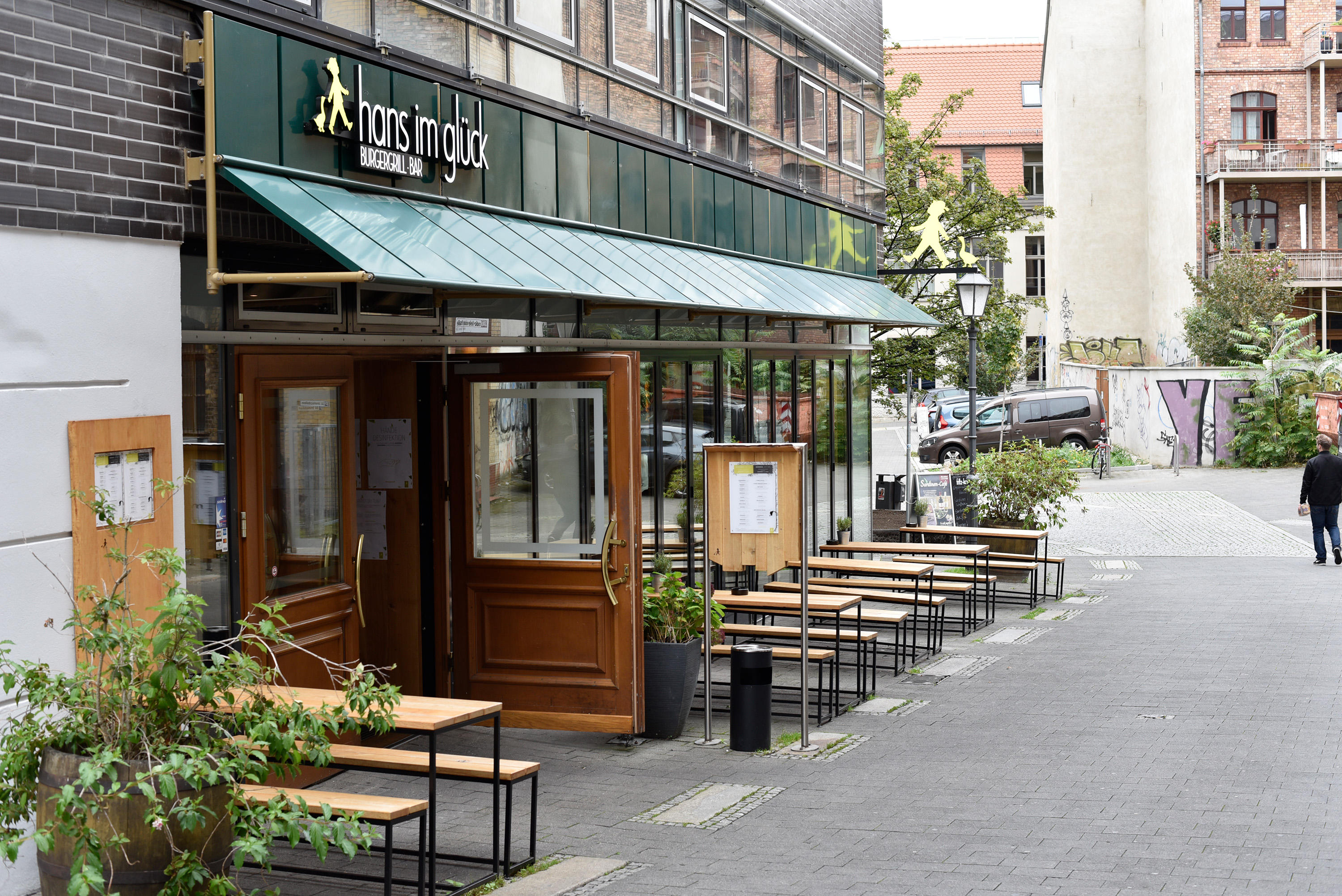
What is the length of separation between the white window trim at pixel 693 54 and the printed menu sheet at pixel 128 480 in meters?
7.73

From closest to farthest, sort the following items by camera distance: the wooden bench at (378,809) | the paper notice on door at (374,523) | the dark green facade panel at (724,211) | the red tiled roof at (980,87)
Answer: the wooden bench at (378,809)
the paper notice on door at (374,523)
the dark green facade panel at (724,211)
the red tiled roof at (980,87)

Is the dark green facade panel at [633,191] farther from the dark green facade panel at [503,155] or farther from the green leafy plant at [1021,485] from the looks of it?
the green leafy plant at [1021,485]

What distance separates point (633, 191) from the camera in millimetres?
11695

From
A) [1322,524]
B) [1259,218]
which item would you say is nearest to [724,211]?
[1322,524]

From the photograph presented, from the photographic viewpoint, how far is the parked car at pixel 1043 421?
116 ft

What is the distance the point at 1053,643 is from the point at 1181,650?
1.13m

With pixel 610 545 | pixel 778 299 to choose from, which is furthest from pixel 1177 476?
pixel 610 545

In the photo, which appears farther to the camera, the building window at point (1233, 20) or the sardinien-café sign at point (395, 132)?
the building window at point (1233, 20)

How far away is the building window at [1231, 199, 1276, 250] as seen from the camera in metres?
45.0

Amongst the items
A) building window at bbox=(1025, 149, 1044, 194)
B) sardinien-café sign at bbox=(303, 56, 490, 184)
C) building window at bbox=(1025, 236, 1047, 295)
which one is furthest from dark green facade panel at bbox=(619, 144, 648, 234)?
building window at bbox=(1025, 149, 1044, 194)

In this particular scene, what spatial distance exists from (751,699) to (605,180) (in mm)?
4555

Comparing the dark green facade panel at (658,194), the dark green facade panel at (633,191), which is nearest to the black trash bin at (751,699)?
the dark green facade panel at (633,191)

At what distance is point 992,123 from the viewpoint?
67688mm

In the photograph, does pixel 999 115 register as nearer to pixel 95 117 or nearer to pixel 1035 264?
pixel 1035 264
